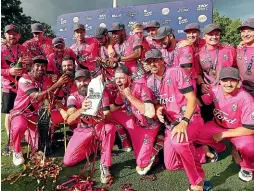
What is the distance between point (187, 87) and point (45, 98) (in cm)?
267

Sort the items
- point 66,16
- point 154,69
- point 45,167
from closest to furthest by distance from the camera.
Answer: point 154,69 → point 45,167 → point 66,16

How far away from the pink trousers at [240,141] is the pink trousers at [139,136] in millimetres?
783

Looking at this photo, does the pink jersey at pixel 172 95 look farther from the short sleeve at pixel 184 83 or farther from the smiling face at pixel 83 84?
the smiling face at pixel 83 84

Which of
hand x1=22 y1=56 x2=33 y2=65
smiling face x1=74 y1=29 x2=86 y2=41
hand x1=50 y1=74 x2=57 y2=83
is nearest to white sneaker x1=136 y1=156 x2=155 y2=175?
hand x1=50 y1=74 x2=57 y2=83

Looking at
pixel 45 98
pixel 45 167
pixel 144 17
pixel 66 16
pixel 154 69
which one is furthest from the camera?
pixel 66 16

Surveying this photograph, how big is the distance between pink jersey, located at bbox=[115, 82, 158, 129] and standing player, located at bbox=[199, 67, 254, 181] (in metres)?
0.85

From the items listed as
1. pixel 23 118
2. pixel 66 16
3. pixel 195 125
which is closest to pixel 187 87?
pixel 195 125

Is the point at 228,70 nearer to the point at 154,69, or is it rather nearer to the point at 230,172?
the point at 154,69

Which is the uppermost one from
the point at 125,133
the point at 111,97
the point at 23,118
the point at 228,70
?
the point at 228,70

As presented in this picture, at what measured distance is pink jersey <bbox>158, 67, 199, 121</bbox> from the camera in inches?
169

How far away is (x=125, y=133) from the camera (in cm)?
Answer: 544

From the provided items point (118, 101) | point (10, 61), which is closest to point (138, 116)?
point (118, 101)

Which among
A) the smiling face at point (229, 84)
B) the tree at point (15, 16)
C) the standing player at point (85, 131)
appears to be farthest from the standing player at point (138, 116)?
the tree at point (15, 16)

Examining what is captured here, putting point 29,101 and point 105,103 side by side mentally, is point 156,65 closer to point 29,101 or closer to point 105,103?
point 105,103
